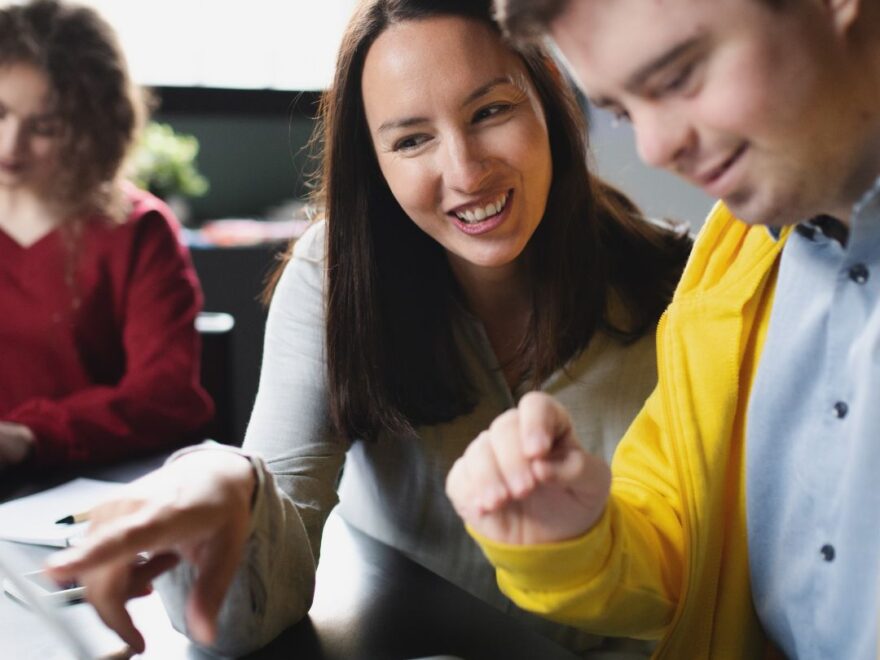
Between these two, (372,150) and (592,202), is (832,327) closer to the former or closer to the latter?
(592,202)

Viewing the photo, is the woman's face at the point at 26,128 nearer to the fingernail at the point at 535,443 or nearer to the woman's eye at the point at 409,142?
the woman's eye at the point at 409,142

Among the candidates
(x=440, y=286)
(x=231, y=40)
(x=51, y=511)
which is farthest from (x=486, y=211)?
(x=231, y=40)

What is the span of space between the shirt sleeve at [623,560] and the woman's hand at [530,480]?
0.02 metres

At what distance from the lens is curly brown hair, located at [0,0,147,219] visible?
190 cm

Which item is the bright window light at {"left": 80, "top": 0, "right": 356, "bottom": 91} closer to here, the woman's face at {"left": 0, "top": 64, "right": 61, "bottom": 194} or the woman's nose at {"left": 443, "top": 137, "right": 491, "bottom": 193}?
the woman's face at {"left": 0, "top": 64, "right": 61, "bottom": 194}

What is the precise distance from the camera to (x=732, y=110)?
2.38 ft

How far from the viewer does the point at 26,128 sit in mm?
1877

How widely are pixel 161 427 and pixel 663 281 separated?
92 cm

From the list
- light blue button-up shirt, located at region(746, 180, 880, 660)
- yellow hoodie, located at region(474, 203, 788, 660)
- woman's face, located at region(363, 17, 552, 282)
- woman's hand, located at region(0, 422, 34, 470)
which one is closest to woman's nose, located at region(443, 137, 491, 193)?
woman's face, located at region(363, 17, 552, 282)

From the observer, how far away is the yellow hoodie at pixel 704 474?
3.38ft

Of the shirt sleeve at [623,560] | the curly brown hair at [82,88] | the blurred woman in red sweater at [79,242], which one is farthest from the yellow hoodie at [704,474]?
the curly brown hair at [82,88]

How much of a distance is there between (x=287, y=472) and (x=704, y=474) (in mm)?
486

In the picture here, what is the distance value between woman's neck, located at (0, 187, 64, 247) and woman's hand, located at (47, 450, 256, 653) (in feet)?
3.88

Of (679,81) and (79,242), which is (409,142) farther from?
(79,242)
